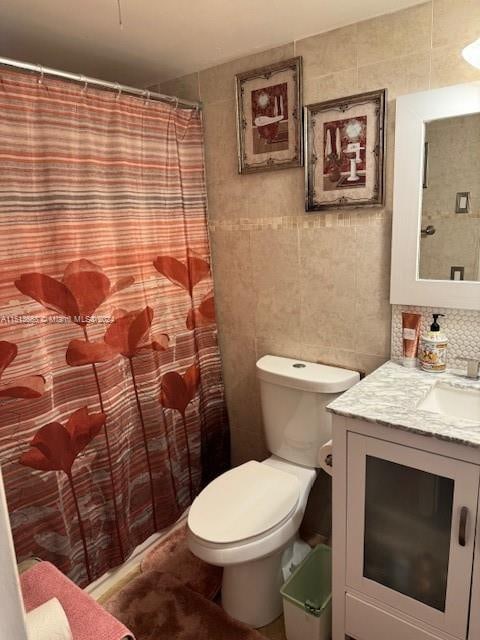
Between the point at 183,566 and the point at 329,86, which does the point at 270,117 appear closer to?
the point at 329,86

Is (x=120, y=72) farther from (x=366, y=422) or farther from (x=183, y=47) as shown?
(x=366, y=422)

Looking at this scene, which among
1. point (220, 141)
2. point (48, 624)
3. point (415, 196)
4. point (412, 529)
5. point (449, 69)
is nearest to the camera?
point (48, 624)

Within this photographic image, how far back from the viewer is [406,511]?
1.27 m

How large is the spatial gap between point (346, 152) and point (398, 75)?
29 centimetres

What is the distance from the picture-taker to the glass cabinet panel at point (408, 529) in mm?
1198

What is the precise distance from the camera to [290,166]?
177cm

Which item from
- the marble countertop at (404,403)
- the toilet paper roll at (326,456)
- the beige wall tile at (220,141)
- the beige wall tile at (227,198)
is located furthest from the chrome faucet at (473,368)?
the beige wall tile at (220,141)

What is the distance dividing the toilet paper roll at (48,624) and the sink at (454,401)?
44.1 inches

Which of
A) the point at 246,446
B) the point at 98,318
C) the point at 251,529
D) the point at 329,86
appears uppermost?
the point at 329,86

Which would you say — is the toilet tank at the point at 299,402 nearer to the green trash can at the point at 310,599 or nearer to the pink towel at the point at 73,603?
the green trash can at the point at 310,599

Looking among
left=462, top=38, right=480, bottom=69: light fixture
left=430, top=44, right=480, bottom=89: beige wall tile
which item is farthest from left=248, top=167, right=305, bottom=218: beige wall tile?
left=462, top=38, right=480, bottom=69: light fixture

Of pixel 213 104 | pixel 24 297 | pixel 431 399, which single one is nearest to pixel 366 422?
pixel 431 399

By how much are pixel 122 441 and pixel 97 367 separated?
34cm

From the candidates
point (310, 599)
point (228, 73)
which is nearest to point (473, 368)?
point (310, 599)
